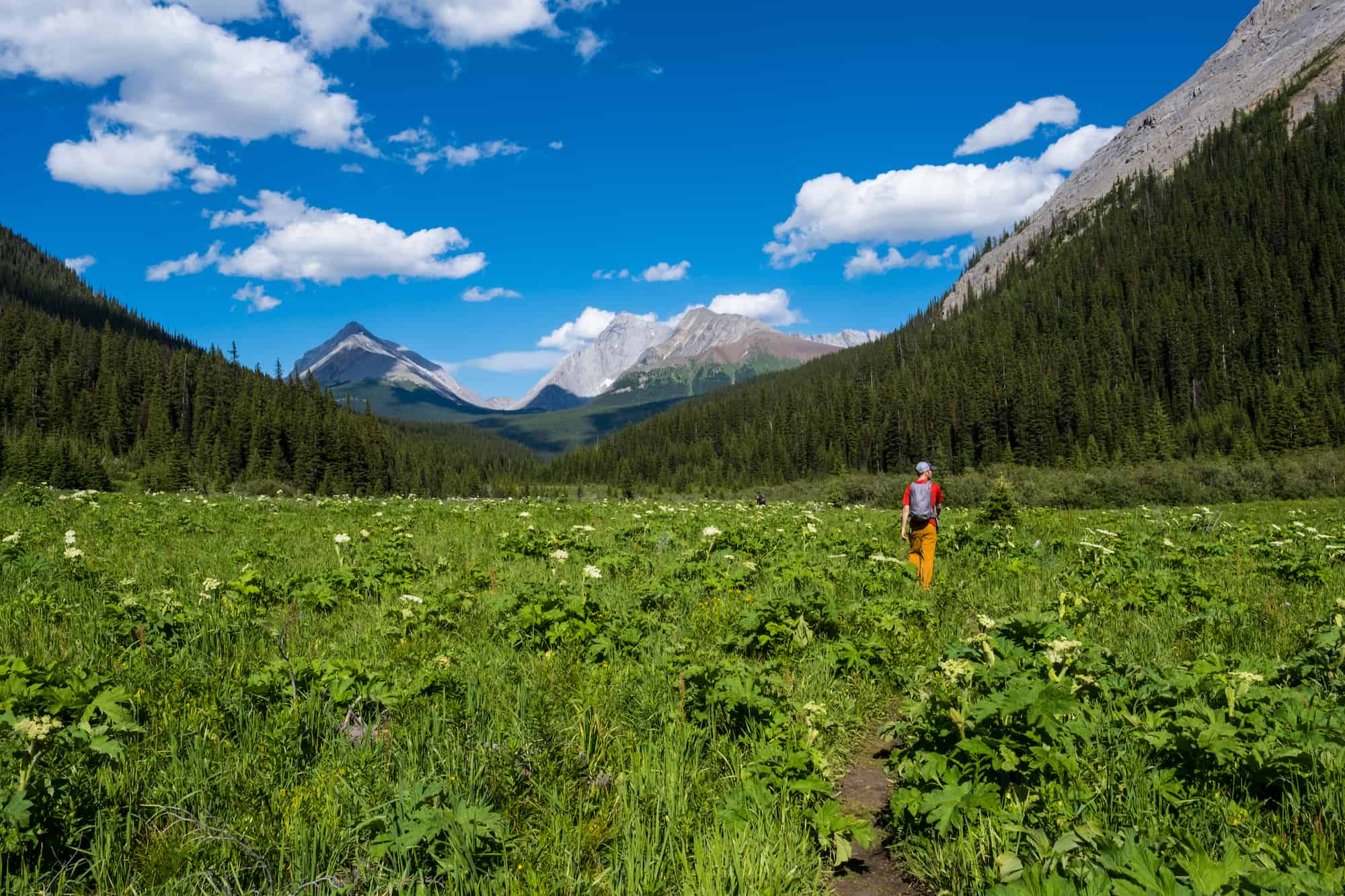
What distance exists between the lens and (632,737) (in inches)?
175

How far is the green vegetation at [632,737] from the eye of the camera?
2.98m

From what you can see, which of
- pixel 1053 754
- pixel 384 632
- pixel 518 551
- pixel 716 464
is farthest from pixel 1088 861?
pixel 716 464

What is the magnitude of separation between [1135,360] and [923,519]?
148914mm

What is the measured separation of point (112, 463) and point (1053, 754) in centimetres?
12155

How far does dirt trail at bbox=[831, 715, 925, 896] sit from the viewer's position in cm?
348

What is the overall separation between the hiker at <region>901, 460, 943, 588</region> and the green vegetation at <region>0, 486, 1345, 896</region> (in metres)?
3.41

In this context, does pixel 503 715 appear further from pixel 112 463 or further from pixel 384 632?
pixel 112 463

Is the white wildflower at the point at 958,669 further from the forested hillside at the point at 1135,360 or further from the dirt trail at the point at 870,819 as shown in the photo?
the forested hillside at the point at 1135,360

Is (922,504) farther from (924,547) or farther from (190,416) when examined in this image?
(190,416)

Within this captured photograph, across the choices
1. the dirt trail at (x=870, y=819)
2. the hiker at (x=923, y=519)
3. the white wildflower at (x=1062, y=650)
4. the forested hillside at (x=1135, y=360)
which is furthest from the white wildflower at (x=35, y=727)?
the forested hillside at (x=1135, y=360)

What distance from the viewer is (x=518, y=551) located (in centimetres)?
1139

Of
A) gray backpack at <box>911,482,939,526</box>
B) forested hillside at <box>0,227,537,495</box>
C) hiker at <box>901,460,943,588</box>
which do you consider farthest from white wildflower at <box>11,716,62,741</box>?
Answer: forested hillside at <box>0,227,537,495</box>

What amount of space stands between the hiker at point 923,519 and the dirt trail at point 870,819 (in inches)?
281

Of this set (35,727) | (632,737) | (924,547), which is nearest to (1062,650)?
(632,737)
